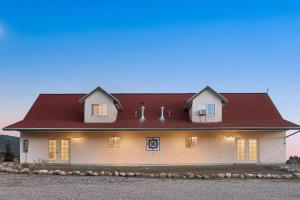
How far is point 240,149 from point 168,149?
4.34 m

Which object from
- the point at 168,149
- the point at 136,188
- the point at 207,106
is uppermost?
the point at 207,106

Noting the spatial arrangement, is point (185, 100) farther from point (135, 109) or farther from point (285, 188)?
point (285, 188)

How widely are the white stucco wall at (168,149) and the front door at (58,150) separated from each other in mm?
302

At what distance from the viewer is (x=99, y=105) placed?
26469 millimetres

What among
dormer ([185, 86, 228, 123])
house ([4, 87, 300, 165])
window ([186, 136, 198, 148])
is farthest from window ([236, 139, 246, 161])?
window ([186, 136, 198, 148])

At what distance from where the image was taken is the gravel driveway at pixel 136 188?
508 inches

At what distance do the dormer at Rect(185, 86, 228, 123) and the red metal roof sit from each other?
0.57 meters

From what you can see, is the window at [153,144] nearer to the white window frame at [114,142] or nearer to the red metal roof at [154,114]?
the red metal roof at [154,114]

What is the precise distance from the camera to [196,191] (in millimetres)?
14156

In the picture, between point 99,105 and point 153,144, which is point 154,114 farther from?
point 99,105

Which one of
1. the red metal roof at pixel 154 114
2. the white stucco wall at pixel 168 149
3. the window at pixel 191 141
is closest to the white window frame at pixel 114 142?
the white stucco wall at pixel 168 149

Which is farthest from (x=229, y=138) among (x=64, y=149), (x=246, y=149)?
(x=64, y=149)

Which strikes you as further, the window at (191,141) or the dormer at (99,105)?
the dormer at (99,105)

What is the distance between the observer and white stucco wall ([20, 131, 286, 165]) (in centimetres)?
2572
